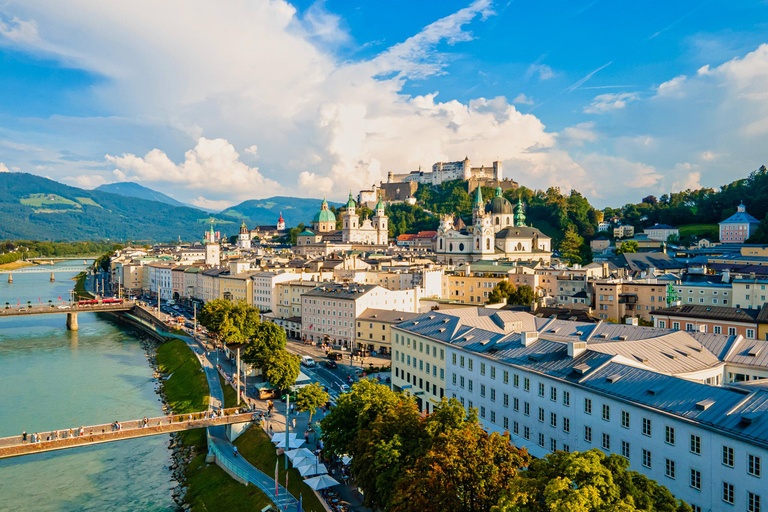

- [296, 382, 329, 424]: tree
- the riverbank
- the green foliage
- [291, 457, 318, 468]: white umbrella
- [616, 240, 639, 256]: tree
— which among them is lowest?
the riverbank

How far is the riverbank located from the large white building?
12.9m

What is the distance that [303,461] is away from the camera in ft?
89.7

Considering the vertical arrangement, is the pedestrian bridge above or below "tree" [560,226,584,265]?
below

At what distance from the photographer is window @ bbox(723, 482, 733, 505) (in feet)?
59.0

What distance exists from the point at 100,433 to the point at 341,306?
3139 cm

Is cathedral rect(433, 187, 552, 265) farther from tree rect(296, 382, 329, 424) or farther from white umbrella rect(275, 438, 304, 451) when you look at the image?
white umbrella rect(275, 438, 304, 451)

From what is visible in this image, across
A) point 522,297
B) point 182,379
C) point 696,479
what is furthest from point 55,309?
point 696,479

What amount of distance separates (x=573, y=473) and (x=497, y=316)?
24.7 metres

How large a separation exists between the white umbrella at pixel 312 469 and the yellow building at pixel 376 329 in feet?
95.0

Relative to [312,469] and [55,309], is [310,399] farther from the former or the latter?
[55,309]

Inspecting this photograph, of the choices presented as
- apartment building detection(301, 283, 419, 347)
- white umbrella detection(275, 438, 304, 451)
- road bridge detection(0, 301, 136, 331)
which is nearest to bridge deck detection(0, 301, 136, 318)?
road bridge detection(0, 301, 136, 331)

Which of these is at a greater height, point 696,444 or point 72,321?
point 696,444

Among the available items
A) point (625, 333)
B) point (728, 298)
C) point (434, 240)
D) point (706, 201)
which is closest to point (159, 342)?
point (625, 333)

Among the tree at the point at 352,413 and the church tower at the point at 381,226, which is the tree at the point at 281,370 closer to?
the tree at the point at 352,413
